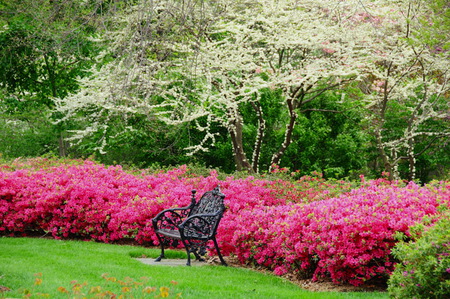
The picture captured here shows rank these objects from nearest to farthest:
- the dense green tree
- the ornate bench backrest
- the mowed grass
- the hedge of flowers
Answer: the mowed grass < the hedge of flowers < the ornate bench backrest < the dense green tree

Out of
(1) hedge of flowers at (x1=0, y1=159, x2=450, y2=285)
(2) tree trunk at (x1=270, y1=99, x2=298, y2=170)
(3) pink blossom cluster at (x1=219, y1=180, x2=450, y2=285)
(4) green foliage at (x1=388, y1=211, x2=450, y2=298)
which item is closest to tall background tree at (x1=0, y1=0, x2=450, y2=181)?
(2) tree trunk at (x1=270, y1=99, x2=298, y2=170)

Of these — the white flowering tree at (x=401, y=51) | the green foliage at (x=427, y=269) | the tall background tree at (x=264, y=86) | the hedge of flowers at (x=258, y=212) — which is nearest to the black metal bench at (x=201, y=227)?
the hedge of flowers at (x=258, y=212)

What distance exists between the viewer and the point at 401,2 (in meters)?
12.2

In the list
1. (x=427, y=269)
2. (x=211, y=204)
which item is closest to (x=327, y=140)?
(x=211, y=204)

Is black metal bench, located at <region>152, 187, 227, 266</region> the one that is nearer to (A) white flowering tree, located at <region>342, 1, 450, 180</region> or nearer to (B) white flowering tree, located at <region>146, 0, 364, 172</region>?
(B) white flowering tree, located at <region>146, 0, 364, 172</region>

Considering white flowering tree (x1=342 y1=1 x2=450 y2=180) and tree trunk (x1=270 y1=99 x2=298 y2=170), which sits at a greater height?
white flowering tree (x1=342 y1=1 x2=450 y2=180)

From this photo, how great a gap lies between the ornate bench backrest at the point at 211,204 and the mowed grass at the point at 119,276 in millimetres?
731

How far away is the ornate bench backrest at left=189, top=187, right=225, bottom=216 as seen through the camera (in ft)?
22.9

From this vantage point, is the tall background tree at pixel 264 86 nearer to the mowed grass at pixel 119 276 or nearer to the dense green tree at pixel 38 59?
the dense green tree at pixel 38 59

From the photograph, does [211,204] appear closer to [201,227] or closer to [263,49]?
Result: [201,227]

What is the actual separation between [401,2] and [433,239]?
31.3 ft

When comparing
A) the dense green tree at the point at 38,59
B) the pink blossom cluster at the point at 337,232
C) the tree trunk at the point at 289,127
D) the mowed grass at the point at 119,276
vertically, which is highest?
the dense green tree at the point at 38,59

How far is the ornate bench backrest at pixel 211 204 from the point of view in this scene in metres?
6.97

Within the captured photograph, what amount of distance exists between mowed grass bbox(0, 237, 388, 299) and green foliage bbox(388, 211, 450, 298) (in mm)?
1187
